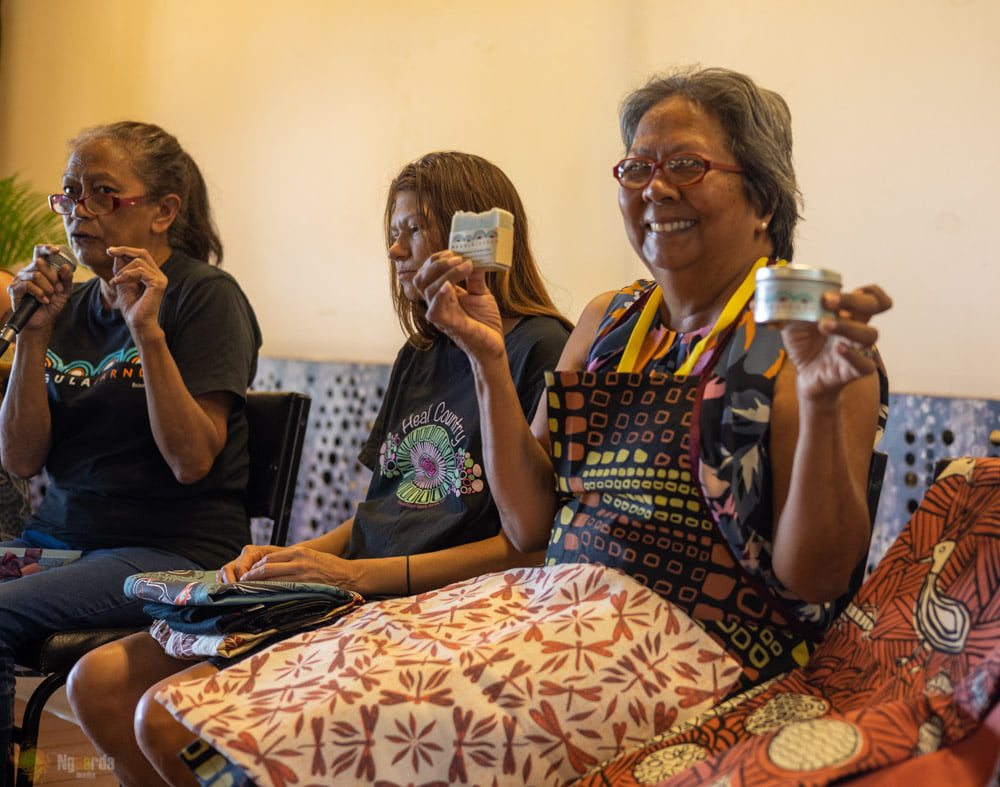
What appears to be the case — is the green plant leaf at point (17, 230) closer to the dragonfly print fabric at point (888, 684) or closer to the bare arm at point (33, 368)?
the bare arm at point (33, 368)

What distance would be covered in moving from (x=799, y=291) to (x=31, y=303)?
1.78 meters

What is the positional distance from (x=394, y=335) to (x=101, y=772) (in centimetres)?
156

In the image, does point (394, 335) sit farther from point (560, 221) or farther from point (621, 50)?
point (621, 50)

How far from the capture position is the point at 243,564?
183cm

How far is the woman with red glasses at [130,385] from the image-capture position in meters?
2.16

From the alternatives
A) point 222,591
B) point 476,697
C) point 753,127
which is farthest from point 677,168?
point 222,591

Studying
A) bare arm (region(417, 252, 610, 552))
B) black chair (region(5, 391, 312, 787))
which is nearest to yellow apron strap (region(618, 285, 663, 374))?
bare arm (region(417, 252, 610, 552))

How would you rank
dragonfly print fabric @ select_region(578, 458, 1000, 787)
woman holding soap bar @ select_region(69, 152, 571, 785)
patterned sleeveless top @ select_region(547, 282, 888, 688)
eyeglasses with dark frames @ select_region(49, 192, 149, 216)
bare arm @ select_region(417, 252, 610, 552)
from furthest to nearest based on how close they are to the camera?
eyeglasses with dark frames @ select_region(49, 192, 149, 216) < woman holding soap bar @ select_region(69, 152, 571, 785) < bare arm @ select_region(417, 252, 610, 552) < patterned sleeveless top @ select_region(547, 282, 888, 688) < dragonfly print fabric @ select_region(578, 458, 1000, 787)

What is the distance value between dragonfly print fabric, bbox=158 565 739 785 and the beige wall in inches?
42.9

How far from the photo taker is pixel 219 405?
225cm

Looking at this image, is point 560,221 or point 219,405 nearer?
point 219,405

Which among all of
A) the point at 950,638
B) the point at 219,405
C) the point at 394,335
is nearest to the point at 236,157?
the point at 394,335

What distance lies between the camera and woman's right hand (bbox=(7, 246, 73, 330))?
2.27 metres

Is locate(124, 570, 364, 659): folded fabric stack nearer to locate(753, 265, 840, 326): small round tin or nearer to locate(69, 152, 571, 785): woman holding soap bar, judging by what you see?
locate(69, 152, 571, 785): woman holding soap bar
